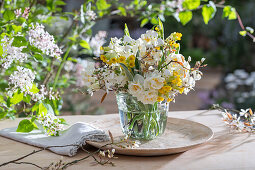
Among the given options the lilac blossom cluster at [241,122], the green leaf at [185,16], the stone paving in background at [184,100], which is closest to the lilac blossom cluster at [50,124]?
the lilac blossom cluster at [241,122]

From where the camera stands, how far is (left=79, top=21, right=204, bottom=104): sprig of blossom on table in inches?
35.8

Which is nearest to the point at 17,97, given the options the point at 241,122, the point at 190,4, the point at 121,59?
the point at 121,59

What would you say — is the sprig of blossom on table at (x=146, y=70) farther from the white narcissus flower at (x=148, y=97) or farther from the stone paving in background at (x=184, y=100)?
the stone paving in background at (x=184, y=100)

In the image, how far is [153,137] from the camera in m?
1.05

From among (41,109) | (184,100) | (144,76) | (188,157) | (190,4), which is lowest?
(184,100)

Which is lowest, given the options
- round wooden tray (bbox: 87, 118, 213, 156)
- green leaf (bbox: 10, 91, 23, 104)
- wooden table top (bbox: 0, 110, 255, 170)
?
wooden table top (bbox: 0, 110, 255, 170)

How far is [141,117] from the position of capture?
1.00m

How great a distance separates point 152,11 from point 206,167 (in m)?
1.01

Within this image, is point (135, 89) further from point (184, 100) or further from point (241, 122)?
point (184, 100)

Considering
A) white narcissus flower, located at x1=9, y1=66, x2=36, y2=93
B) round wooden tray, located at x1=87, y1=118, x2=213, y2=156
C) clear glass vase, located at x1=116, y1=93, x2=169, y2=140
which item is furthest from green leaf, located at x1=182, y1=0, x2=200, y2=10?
white narcissus flower, located at x1=9, y1=66, x2=36, y2=93

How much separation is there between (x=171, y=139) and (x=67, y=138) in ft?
0.98

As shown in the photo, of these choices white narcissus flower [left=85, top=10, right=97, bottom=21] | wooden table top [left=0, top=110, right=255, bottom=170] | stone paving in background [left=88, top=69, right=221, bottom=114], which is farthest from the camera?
stone paving in background [left=88, top=69, right=221, bottom=114]

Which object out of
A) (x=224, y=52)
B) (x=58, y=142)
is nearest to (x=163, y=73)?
(x=58, y=142)

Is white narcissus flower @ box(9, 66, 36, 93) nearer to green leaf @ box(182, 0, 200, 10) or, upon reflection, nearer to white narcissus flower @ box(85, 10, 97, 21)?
white narcissus flower @ box(85, 10, 97, 21)
